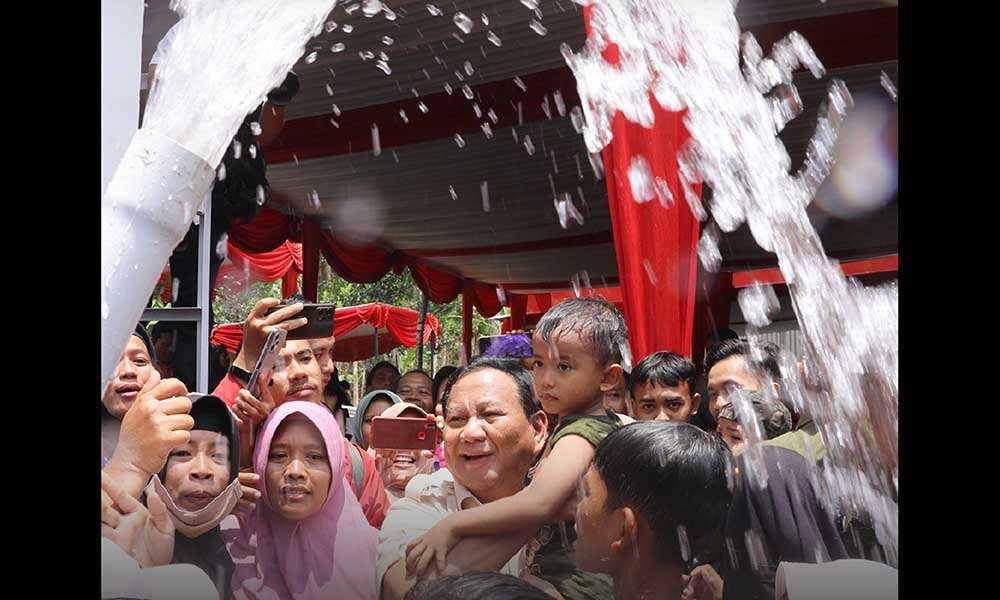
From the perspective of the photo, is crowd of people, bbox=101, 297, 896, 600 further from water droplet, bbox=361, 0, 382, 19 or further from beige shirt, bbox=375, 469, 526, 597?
water droplet, bbox=361, 0, 382, 19

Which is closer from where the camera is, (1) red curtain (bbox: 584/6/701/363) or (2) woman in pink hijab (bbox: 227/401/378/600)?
(2) woman in pink hijab (bbox: 227/401/378/600)

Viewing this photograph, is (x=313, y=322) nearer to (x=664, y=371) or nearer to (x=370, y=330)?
(x=664, y=371)

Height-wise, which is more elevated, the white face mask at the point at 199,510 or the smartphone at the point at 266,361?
the smartphone at the point at 266,361

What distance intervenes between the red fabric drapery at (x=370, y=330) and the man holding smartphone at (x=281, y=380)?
1.55m

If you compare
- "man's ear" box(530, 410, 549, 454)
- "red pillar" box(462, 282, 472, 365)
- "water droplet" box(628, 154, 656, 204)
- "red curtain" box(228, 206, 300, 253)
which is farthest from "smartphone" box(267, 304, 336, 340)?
"red curtain" box(228, 206, 300, 253)

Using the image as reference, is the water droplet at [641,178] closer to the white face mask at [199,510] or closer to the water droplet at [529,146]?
the white face mask at [199,510]

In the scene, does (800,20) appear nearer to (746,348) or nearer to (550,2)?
(550,2)

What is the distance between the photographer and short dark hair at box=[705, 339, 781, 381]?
228 cm

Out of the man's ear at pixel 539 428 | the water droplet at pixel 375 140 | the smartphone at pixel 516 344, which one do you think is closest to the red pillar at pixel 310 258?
the water droplet at pixel 375 140

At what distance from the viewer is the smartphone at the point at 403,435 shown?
6.75ft

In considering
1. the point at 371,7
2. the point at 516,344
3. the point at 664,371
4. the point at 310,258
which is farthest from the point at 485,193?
the point at 664,371

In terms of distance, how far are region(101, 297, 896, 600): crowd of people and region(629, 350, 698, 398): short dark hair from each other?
0.74 feet

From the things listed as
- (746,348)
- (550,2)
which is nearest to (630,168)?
(746,348)

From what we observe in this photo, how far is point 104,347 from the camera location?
1921 mm
